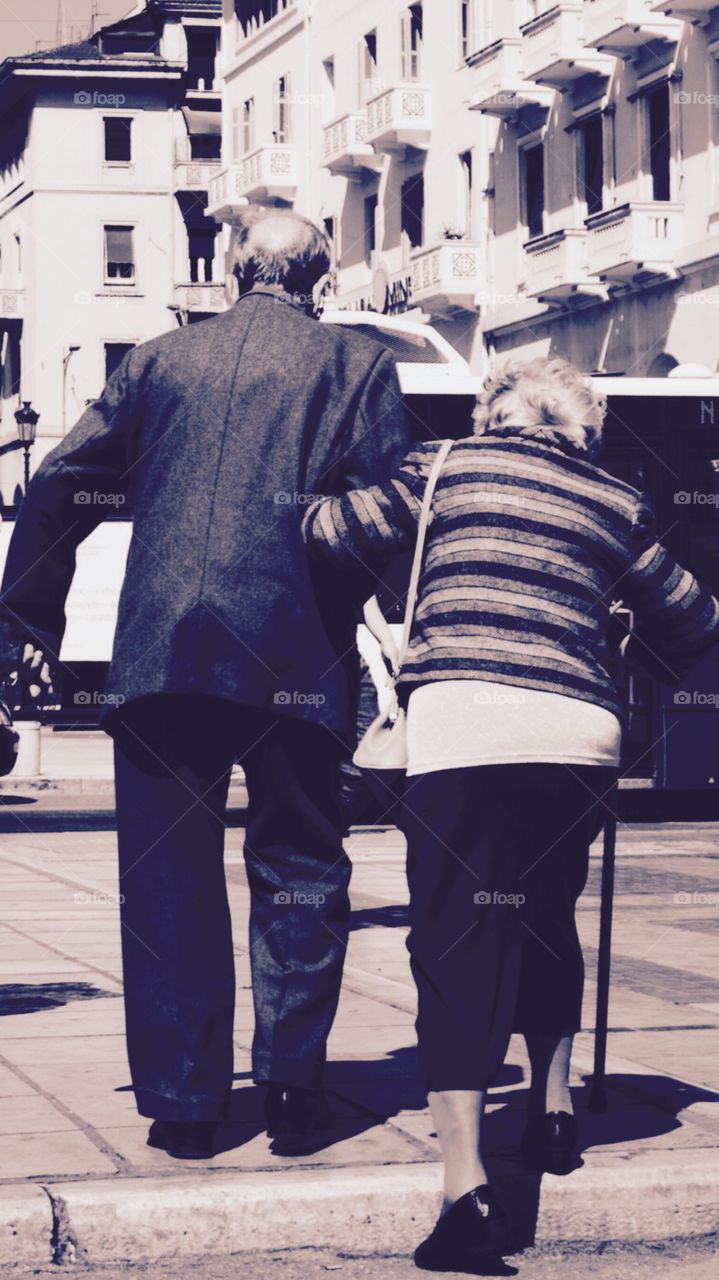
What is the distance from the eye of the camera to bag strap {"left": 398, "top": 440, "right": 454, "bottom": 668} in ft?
14.9

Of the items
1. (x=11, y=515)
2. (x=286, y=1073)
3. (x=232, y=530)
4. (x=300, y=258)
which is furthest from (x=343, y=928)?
(x=11, y=515)

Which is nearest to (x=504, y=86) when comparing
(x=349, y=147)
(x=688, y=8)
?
(x=688, y=8)

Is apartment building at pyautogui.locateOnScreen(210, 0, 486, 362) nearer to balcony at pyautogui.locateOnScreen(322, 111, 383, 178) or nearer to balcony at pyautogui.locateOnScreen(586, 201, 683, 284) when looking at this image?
balcony at pyautogui.locateOnScreen(322, 111, 383, 178)

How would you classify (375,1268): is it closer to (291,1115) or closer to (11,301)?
(291,1115)

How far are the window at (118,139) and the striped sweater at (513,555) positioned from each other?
59485 mm

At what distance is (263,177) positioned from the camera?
47.1 meters

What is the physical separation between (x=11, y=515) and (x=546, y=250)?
1078 centimetres

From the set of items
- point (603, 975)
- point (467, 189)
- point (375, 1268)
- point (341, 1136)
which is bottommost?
point (375, 1268)
